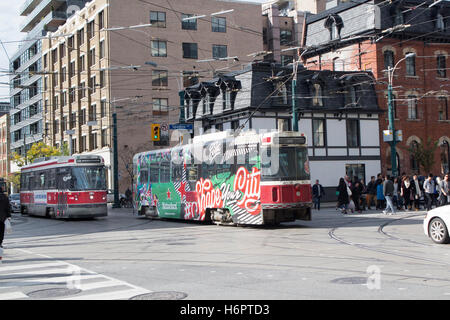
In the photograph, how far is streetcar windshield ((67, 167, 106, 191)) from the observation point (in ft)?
91.5

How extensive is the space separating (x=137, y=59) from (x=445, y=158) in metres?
28.4

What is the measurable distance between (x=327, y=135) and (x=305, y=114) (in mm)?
2333

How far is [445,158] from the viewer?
152 feet

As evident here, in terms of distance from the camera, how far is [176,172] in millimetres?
24641

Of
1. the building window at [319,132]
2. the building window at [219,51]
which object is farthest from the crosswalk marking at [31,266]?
the building window at [219,51]

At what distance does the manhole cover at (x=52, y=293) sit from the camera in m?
8.45

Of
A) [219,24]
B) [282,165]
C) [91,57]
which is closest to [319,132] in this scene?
[219,24]

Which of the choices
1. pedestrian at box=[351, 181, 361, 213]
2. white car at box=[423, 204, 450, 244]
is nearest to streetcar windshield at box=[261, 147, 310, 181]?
white car at box=[423, 204, 450, 244]

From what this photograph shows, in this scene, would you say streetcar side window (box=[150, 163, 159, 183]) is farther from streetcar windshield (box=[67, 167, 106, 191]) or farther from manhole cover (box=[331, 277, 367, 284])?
manhole cover (box=[331, 277, 367, 284])

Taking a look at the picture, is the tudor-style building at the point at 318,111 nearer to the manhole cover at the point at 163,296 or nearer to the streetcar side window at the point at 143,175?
the streetcar side window at the point at 143,175

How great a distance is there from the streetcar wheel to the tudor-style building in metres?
26.2

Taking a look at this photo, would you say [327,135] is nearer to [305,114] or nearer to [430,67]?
[305,114]

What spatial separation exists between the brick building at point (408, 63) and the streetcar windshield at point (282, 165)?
25.1m

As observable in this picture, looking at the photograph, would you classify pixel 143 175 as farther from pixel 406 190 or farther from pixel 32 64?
pixel 32 64
